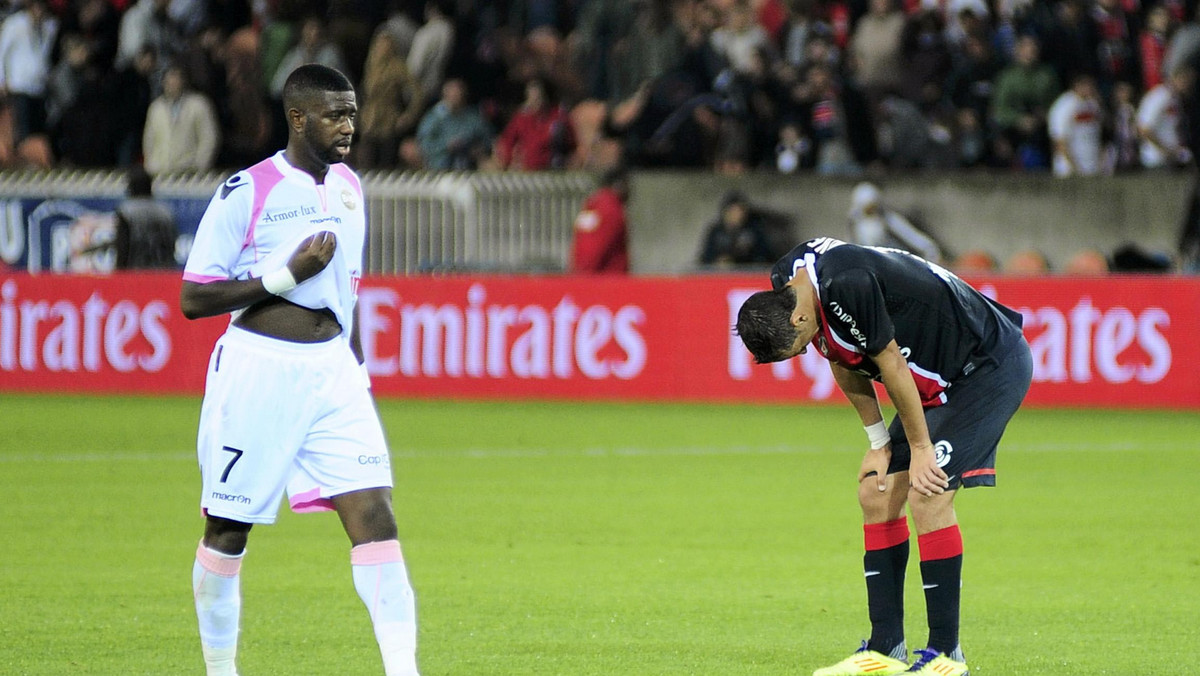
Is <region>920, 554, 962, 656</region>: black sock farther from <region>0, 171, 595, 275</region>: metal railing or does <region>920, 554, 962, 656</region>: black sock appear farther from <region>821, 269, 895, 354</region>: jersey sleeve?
<region>0, 171, 595, 275</region>: metal railing

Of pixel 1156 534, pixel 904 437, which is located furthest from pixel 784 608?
pixel 1156 534

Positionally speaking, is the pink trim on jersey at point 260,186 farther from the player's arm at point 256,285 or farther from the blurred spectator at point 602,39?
the blurred spectator at point 602,39

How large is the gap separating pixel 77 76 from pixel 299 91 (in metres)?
Answer: 19.4

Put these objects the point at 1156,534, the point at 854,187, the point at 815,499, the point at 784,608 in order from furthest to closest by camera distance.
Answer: the point at 854,187, the point at 815,499, the point at 1156,534, the point at 784,608

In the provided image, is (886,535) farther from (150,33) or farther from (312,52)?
(150,33)

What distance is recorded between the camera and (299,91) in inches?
239

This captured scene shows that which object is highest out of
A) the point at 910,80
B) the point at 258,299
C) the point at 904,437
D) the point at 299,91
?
the point at 910,80

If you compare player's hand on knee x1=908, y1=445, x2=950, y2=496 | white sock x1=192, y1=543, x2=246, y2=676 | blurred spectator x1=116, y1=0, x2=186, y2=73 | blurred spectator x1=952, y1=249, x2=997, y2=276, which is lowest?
white sock x1=192, y1=543, x2=246, y2=676

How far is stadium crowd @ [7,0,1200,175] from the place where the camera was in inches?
813

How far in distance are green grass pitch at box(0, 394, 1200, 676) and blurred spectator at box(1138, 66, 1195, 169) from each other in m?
4.43

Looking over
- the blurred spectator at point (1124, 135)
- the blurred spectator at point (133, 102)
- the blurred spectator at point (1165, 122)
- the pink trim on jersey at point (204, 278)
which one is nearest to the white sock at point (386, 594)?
the pink trim on jersey at point (204, 278)

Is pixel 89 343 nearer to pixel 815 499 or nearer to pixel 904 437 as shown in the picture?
pixel 815 499

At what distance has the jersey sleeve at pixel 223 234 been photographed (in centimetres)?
604

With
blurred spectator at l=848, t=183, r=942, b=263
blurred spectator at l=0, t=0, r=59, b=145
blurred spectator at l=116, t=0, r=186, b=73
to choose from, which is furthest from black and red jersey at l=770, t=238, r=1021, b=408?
blurred spectator at l=0, t=0, r=59, b=145
